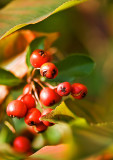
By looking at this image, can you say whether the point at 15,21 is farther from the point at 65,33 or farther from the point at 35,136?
the point at 65,33

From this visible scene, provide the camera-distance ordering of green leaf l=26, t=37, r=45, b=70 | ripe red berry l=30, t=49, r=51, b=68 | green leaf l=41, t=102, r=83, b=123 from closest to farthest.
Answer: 1. green leaf l=41, t=102, r=83, b=123
2. ripe red berry l=30, t=49, r=51, b=68
3. green leaf l=26, t=37, r=45, b=70

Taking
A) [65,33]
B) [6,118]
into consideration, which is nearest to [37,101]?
[6,118]

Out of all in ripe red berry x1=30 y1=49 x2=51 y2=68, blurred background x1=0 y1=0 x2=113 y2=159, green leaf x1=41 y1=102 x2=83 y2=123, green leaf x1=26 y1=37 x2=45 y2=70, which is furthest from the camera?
blurred background x1=0 y1=0 x2=113 y2=159

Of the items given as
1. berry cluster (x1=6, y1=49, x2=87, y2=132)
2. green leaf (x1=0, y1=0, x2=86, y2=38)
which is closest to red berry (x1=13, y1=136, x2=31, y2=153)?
berry cluster (x1=6, y1=49, x2=87, y2=132)

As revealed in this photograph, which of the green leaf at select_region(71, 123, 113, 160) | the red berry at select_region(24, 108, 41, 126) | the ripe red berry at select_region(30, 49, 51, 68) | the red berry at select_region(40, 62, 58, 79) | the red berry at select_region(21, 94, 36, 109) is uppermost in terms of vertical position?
the ripe red berry at select_region(30, 49, 51, 68)

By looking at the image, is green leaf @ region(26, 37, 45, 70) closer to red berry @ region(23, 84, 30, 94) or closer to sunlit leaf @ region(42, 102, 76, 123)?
red berry @ region(23, 84, 30, 94)

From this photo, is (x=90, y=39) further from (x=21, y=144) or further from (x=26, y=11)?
(x=21, y=144)
